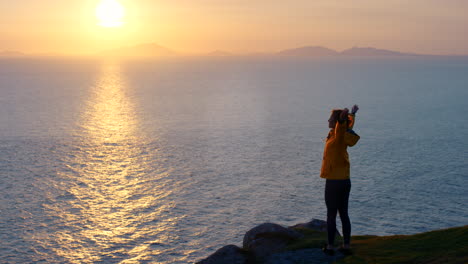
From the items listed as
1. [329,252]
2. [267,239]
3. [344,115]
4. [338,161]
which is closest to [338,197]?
[338,161]

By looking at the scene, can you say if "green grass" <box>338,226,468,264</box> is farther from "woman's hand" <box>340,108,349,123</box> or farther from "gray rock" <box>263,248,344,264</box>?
"woman's hand" <box>340,108,349,123</box>

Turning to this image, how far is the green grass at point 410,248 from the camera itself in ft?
42.6

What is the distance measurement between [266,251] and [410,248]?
4317 mm

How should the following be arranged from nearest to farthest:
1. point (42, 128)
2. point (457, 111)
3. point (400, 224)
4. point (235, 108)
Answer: point (400, 224) → point (42, 128) → point (457, 111) → point (235, 108)

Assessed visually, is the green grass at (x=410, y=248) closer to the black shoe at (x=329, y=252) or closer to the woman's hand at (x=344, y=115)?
the black shoe at (x=329, y=252)

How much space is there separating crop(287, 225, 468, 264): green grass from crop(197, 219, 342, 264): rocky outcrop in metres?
0.42

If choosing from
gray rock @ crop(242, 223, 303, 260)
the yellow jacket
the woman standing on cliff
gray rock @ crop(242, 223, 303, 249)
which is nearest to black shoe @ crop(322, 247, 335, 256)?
the woman standing on cliff

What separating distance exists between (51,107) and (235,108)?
33015mm

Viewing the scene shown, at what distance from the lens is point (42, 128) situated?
198 ft

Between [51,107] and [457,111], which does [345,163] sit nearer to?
[457,111]

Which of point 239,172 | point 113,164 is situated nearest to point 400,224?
point 239,172

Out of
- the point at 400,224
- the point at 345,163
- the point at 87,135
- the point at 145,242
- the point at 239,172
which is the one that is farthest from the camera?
the point at 87,135

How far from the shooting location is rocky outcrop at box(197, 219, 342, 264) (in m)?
14.0

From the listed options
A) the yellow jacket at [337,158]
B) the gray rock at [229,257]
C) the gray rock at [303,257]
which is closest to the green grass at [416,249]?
the gray rock at [303,257]
